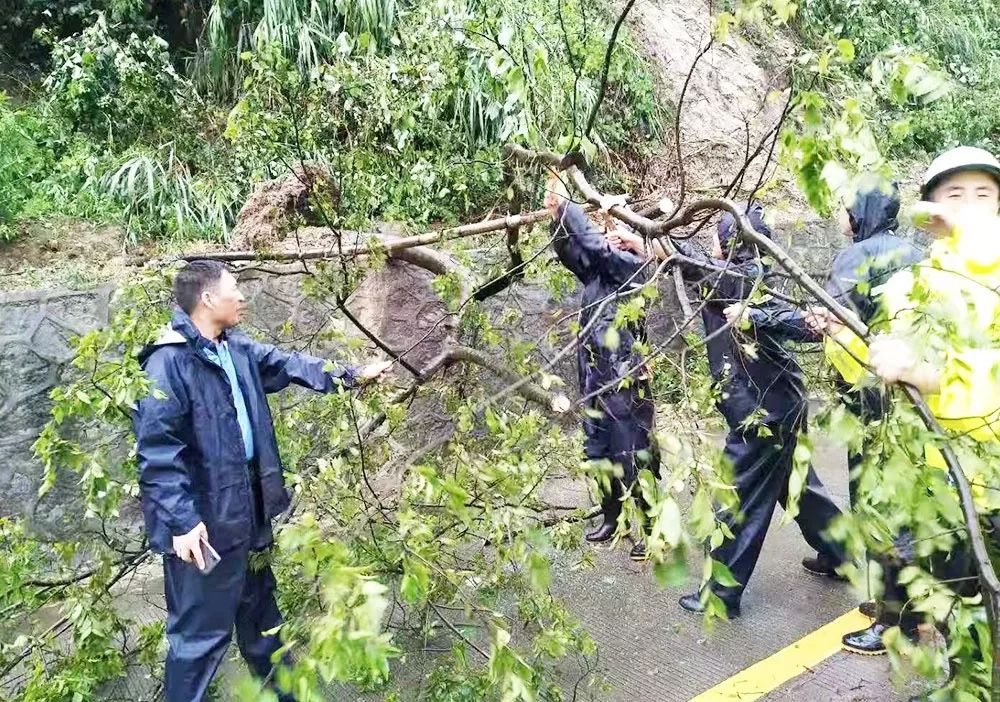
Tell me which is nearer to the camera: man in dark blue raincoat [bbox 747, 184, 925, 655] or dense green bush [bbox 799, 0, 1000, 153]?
man in dark blue raincoat [bbox 747, 184, 925, 655]

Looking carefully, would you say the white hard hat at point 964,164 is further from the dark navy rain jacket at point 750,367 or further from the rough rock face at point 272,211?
the rough rock face at point 272,211

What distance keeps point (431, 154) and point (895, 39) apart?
645 centimetres

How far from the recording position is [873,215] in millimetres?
3209

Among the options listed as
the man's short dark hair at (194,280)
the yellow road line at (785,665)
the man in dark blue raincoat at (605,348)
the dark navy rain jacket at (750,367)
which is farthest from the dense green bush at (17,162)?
the yellow road line at (785,665)

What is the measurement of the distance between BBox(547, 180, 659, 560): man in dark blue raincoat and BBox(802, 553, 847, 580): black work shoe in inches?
34.1

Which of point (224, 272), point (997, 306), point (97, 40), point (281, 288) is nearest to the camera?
point (997, 306)

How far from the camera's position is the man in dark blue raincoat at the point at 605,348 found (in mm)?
3811

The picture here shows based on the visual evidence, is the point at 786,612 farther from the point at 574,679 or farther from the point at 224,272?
the point at 224,272

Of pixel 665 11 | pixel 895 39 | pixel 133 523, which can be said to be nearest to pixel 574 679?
pixel 133 523

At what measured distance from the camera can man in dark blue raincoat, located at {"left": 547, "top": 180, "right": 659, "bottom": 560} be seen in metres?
3.81

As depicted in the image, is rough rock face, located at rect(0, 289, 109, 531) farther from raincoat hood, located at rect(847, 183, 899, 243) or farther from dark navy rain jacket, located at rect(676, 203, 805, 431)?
raincoat hood, located at rect(847, 183, 899, 243)

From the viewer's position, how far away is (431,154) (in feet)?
19.5

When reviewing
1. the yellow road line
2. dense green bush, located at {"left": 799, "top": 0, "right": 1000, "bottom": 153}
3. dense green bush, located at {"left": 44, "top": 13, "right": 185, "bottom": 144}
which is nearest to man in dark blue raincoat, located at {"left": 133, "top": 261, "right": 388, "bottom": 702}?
the yellow road line

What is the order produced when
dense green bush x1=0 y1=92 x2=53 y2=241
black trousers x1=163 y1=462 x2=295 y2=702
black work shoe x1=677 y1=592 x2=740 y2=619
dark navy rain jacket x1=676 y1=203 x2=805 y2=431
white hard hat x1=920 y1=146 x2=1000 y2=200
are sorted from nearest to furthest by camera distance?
white hard hat x1=920 y1=146 x2=1000 y2=200 → black trousers x1=163 y1=462 x2=295 y2=702 → dark navy rain jacket x1=676 y1=203 x2=805 y2=431 → black work shoe x1=677 y1=592 x2=740 y2=619 → dense green bush x1=0 y1=92 x2=53 y2=241
